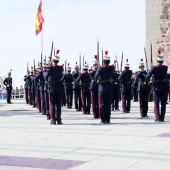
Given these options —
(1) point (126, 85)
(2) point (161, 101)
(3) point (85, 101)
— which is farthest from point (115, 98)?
(2) point (161, 101)

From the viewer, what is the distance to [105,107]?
12898 mm

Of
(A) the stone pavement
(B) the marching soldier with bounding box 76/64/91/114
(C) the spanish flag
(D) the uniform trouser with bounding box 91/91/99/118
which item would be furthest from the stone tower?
(A) the stone pavement

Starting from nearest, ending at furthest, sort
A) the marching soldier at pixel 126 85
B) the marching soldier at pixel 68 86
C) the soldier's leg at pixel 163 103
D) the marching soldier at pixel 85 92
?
1. the soldier's leg at pixel 163 103
2. the marching soldier at pixel 85 92
3. the marching soldier at pixel 126 85
4. the marching soldier at pixel 68 86

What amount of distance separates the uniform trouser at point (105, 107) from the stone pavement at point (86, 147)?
776mm

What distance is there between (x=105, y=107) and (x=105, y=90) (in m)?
0.44

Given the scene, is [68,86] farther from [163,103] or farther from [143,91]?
[163,103]

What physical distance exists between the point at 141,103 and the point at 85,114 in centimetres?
256

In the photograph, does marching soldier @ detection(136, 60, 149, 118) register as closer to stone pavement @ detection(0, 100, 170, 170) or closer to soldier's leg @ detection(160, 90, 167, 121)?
soldier's leg @ detection(160, 90, 167, 121)

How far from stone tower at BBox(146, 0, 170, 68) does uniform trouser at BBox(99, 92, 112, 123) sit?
1766 centimetres

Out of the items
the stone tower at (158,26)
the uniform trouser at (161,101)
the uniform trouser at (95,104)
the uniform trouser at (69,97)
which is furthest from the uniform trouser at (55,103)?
the stone tower at (158,26)

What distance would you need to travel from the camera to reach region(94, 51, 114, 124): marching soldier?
1282 centimetres

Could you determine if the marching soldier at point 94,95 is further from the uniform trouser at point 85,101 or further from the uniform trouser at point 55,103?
the uniform trouser at point 55,103

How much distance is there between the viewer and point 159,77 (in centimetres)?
1323

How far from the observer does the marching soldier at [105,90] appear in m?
12.8
